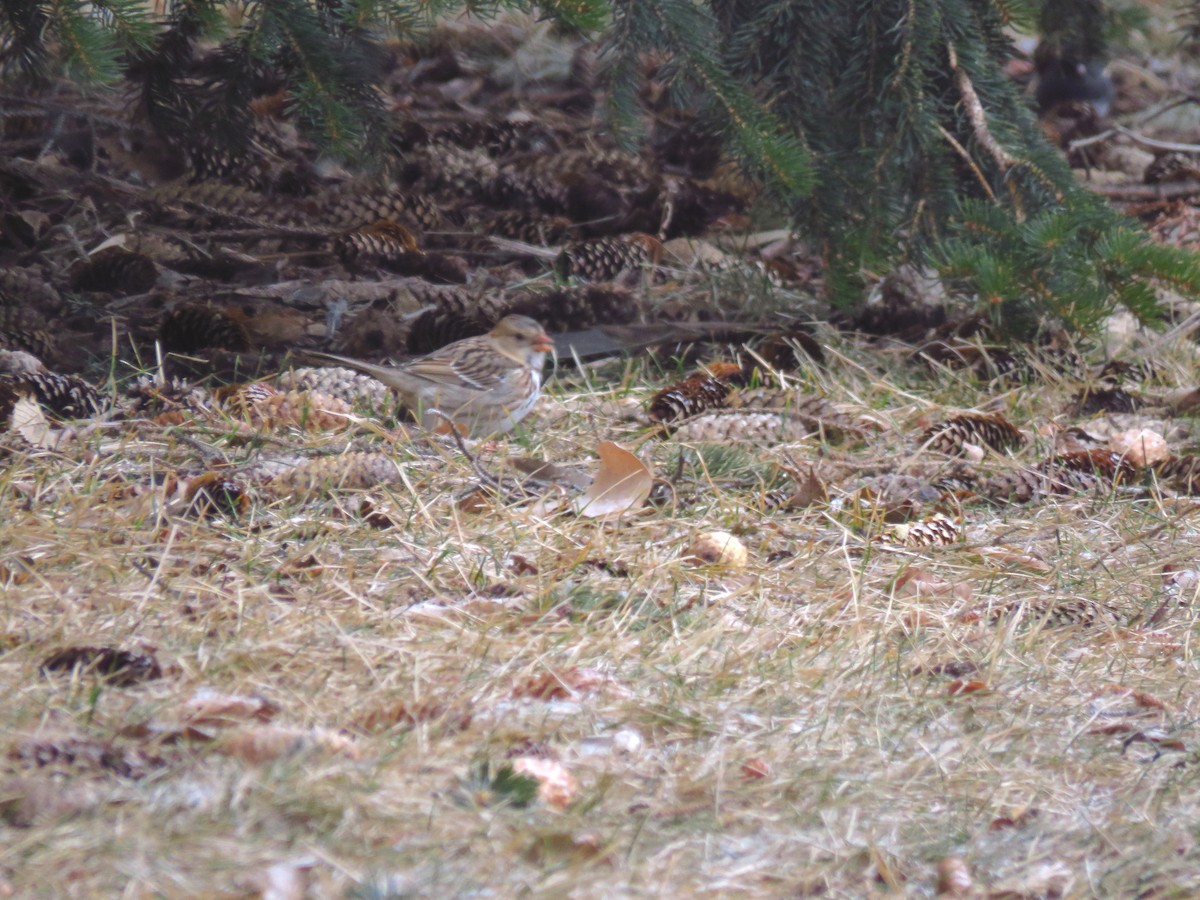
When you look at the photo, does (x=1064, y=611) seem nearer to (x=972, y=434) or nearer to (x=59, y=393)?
(x=972, y=434)

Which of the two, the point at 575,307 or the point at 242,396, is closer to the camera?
the point at 242,396

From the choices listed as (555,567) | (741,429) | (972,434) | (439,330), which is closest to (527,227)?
(439,330)

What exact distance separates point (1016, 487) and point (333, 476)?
1862mm

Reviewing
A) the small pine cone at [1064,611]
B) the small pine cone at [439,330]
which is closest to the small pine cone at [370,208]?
the small pine cone at [439,330]

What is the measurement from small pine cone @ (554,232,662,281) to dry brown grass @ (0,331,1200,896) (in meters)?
2.01

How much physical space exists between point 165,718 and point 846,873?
1045 mm

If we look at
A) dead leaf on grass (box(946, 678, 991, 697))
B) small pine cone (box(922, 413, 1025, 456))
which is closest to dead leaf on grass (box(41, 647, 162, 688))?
dead leaf on grass (box(946, 678, 991, 697))

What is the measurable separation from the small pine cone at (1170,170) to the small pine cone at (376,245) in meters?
3.81

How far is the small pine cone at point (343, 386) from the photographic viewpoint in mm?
4191

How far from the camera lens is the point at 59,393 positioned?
3846 millimetres

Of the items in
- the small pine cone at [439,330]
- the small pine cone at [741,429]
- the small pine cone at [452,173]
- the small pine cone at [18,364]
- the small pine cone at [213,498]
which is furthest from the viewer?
the small pine cone at [452,173]

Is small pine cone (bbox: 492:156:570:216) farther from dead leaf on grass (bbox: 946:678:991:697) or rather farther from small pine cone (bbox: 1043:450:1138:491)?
dead leaf on grass (bbox: 946:678:991:697)

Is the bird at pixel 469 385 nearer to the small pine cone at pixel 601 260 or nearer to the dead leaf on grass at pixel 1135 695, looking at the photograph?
the small pine cone at pixel 601 260

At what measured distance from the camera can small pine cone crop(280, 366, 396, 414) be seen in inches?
165
